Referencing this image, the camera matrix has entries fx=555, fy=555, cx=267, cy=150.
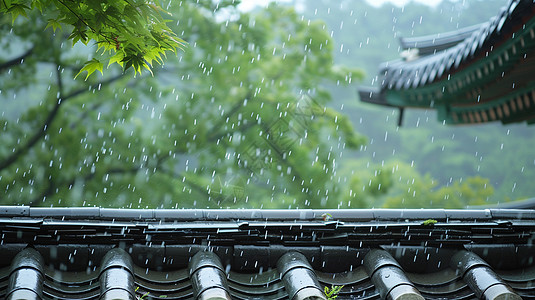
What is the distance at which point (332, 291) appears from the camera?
7.58 ft

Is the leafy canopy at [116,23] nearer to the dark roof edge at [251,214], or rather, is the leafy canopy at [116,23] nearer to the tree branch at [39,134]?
the dark roof edge at [251,214]

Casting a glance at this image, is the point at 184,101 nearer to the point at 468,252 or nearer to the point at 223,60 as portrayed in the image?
the point at 223,60

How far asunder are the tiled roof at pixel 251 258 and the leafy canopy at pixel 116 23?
79 centimetres

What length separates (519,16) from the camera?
359cm

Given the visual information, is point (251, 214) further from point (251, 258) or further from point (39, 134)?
point (39, 134)

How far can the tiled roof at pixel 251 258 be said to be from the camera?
2.29 m

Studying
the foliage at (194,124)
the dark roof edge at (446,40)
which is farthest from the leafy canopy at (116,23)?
the foliage at (194,124)

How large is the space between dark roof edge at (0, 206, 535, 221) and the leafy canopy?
2.57 ft

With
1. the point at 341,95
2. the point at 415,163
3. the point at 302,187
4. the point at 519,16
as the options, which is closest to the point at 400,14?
the point at 341,95

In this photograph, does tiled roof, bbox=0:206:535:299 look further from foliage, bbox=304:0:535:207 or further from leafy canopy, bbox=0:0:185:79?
foliage, bbox=304:0:535:207

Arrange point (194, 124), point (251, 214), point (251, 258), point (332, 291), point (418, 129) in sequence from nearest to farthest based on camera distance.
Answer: point (332, 291), point (251, 258), point (251, 214), point (194, 124), point (418, 129)

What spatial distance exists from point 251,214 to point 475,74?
9.68 feet

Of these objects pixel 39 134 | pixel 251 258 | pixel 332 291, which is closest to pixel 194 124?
pixel 39 134

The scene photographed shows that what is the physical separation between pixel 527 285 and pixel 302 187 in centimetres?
992
